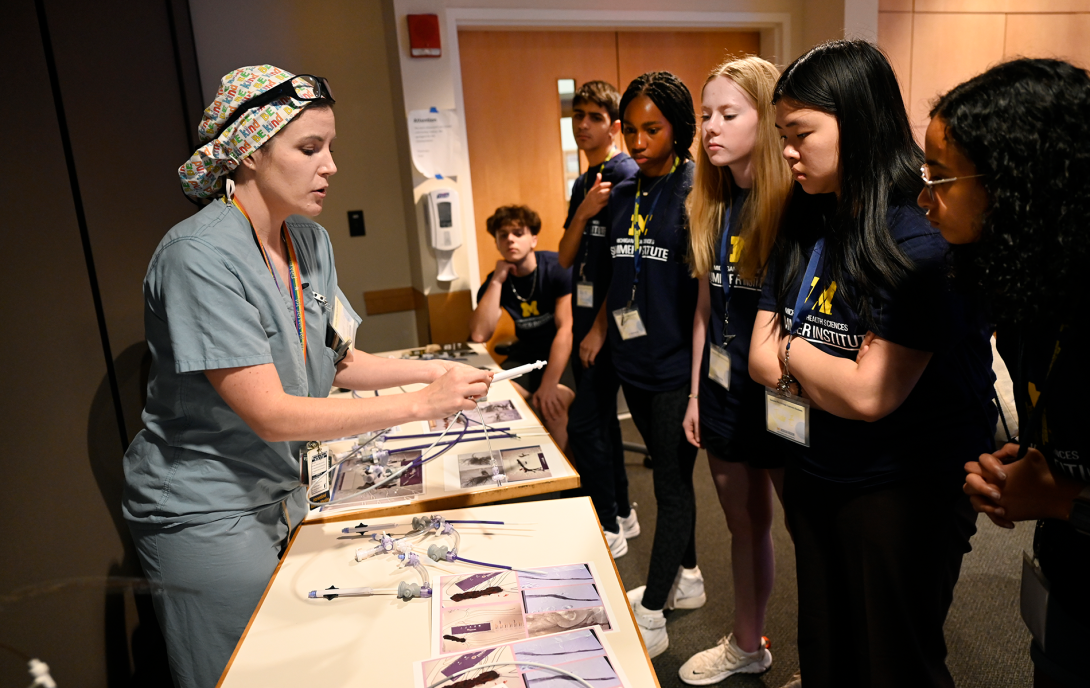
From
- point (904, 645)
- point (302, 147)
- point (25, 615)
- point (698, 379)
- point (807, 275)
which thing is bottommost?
point (904, 645)

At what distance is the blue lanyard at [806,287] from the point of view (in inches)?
51.4

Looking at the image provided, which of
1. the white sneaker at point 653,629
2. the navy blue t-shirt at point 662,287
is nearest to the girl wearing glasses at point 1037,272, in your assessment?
the navy blue t-shirt at point 662,287

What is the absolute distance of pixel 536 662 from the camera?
38.3 inches

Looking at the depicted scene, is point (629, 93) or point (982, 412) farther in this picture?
point (629, 93)

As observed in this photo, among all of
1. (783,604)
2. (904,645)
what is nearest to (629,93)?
(904,645)

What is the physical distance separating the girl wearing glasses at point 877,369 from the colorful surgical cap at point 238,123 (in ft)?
3.19

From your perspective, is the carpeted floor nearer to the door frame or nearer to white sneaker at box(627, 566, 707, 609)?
white sneaker at box(627, 566, 707, 609)

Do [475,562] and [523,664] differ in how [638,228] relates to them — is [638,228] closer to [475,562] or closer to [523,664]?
[475,562]

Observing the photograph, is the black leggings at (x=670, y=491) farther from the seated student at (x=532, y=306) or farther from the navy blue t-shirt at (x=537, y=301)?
the navy blue t-shirt at (x=537, y=301)

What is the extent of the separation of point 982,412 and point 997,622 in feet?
4.15

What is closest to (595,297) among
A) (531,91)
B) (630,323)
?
(630,323)

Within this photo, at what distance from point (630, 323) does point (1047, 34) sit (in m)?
3.98

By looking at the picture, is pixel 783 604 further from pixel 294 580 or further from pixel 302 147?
pixel 302 147

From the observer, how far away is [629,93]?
197 centimetres
